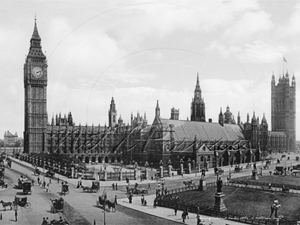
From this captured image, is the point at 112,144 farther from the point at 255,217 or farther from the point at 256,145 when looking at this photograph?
the point at 255,217

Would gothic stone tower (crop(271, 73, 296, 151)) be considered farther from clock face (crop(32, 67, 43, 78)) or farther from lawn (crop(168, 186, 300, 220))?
lawn (crop(168, 186, 300, 220))

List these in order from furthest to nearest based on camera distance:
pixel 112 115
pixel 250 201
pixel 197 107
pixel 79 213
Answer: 1. pixel 112 115
2. pixel 197 107
3. pixel 250 201
4. pixel 79 213

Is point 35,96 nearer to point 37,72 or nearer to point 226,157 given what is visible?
point 37,72

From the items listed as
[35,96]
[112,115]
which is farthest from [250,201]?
[112,115]

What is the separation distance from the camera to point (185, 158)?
83.1m

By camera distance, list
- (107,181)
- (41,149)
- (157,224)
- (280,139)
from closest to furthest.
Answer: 1. (157,224)
2. (107,181)
3. (41,149)
4. (280,139)

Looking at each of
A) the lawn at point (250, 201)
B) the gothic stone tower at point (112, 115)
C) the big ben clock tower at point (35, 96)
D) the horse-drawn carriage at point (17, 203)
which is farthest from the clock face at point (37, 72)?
the horse-drawn carriage at point (17, 203)

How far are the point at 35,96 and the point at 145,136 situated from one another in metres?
51.6

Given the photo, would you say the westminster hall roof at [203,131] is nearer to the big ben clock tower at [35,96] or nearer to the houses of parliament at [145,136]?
the houses of parliament at [145,136]

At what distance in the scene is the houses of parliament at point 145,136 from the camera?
281ft

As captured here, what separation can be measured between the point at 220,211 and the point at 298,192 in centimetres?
1725

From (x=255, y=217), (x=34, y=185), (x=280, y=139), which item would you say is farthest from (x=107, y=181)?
(x=280, y=139)

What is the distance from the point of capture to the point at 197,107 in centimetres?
11731

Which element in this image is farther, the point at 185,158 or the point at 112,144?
the point at 112,144
